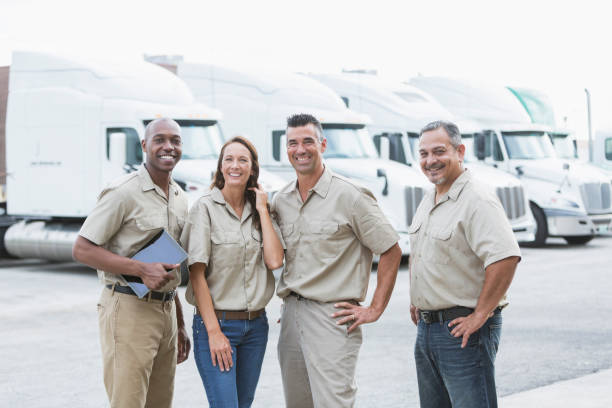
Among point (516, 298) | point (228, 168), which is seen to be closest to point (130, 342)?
point (228, 168)

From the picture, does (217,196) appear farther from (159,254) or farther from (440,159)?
(440,159)

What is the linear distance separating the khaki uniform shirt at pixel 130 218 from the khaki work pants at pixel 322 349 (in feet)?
1.99

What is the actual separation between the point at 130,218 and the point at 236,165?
1.86 feet

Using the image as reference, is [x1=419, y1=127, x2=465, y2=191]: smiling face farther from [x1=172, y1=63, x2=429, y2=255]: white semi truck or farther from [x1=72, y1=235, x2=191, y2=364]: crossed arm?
[x1=172, y1=63, x2=429, y2=255]: white semi truck

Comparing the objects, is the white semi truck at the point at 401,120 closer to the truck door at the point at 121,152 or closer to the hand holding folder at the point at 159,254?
the truck door at the point at 121,152

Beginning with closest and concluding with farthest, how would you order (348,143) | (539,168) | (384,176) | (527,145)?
1. (384,176)
2. (348,143)
3. (539,168)
4. (527,145)

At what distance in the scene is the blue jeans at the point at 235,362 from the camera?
4.36 m

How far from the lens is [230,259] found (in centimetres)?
439

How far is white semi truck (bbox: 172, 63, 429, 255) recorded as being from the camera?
52.7 ft

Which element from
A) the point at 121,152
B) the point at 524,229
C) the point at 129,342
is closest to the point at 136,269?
the point at 129,342

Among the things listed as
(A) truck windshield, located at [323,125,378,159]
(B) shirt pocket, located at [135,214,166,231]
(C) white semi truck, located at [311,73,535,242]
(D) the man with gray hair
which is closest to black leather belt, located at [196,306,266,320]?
(B) shirt pocket, located at [135,214,166,231]

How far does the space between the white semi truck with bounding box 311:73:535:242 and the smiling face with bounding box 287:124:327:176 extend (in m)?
13.4

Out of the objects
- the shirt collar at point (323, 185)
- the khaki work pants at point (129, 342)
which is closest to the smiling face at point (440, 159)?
the shirt collar at point (323, 185)

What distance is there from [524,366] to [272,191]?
22.9ft
